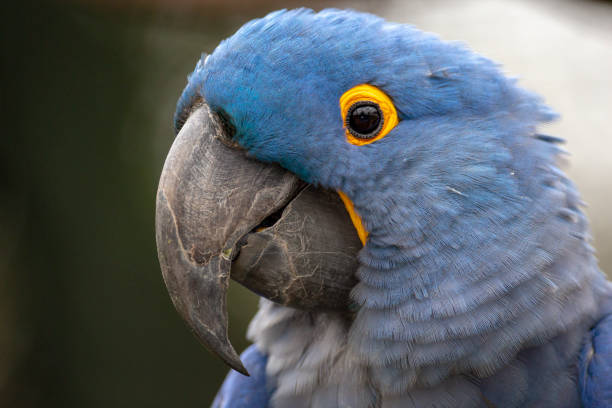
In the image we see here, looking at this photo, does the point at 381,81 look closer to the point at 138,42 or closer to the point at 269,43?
the point at 269,43

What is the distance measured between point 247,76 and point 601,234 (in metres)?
5.40

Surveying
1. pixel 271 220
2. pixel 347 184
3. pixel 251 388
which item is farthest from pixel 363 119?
pixel 251 388

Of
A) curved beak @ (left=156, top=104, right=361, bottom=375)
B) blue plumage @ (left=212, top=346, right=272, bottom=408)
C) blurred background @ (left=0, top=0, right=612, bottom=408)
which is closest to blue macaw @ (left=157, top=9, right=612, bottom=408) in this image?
curved beak @ (left=156, top=104, right=361, bottom=375)

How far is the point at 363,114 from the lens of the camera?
1.47 m

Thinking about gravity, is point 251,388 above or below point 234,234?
below

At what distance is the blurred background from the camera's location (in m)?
5.16

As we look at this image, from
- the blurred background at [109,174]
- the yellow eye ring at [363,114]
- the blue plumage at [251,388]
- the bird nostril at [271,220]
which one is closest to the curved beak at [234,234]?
the bird nostril at [271,220]

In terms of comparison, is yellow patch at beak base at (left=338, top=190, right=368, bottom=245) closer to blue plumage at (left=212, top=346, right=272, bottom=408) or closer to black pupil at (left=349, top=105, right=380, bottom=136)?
black pupil at (left=349, top=105, right=380, bottom=136)

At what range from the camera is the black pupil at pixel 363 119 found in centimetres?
147

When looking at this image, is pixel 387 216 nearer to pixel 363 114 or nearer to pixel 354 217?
pixel 354 217

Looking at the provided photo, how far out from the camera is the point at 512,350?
1.46 m

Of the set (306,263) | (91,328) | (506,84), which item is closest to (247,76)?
(306,263)

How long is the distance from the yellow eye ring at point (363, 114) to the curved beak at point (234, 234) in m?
0.18

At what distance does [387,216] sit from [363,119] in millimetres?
261
